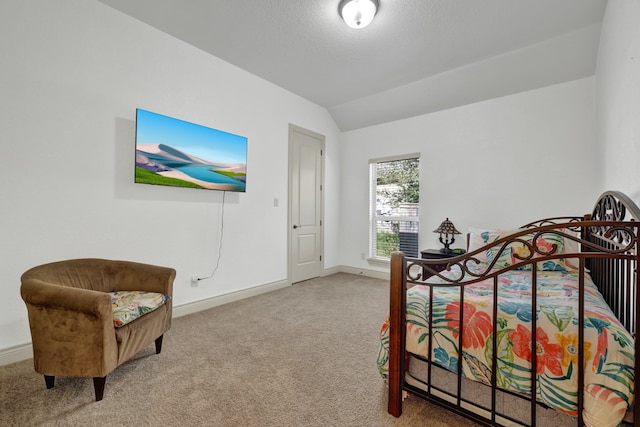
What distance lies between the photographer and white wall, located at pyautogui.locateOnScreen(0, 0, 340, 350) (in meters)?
2.04

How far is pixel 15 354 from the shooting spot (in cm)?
203

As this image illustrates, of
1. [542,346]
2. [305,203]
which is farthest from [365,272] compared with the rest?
[542,346]

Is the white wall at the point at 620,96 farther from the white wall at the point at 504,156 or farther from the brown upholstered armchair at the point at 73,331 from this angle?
the brown upholstered armchair at the point at 73,331

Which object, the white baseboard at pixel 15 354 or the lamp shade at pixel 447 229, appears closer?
the white baseboard at pixel 15 354

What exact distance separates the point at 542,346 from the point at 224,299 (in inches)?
118

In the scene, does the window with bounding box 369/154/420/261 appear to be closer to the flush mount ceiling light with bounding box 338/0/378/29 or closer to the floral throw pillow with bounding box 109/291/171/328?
the flush mount ceiling light with bounding box 338/0/378/29

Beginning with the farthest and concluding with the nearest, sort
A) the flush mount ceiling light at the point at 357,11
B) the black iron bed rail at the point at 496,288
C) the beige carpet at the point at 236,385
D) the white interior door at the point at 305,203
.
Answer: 1. the white interior door at the point at 305,203
2. the flush mount ceiling light at the point at 357,11
3. the beige carpet at the point at 236,385
4. the black iron bed rail at the point at 496,288

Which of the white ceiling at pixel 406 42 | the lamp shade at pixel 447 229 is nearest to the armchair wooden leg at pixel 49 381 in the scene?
the white ceiling at pixel 406 42

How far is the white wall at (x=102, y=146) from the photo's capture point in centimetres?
204

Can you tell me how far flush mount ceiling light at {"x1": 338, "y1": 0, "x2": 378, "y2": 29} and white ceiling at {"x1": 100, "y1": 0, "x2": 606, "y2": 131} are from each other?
83 mm

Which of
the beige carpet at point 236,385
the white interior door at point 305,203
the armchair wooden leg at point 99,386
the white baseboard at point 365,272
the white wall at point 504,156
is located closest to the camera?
the beige carpet at point 236,385

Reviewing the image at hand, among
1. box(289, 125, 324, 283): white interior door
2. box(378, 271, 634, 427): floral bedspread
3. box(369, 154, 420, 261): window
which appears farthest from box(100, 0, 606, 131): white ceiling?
box(378, 271, 634, 427): floral bedspread

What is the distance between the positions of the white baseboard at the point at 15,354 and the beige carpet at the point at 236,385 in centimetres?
6

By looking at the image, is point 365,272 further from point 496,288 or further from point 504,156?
point 496,288
